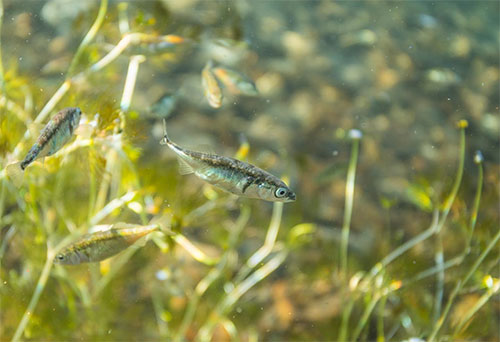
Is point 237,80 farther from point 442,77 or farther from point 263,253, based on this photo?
point 442,77

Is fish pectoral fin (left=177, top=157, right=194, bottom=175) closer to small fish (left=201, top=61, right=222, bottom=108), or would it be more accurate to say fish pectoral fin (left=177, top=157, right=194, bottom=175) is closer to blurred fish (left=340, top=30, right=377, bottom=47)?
small fish (left=201, top=61, right=222, bottom=108)

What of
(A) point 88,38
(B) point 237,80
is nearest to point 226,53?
(A) point 88,38

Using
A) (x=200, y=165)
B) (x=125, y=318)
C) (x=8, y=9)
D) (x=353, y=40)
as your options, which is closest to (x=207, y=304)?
(x=125, y=318)

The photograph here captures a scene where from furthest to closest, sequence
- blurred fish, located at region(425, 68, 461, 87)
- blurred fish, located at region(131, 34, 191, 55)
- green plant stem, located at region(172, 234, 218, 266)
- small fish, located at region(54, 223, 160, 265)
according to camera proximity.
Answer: blurred fish, located at region(425, 68, 461, 87), green plant stem, located at region(172, 234, 218, 266), blurred fish, located at region(131, 34, 191, 55), small fish, located at region(54, 223, 160, 265)

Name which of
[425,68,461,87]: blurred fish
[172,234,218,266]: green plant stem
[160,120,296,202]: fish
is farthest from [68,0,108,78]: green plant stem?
[425,68,461,87]: blurred fish

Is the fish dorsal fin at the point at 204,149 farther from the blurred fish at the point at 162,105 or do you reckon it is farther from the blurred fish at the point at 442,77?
the blurred fish at the point at 442,77

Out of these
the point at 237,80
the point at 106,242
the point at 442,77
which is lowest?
the point at 442,77
